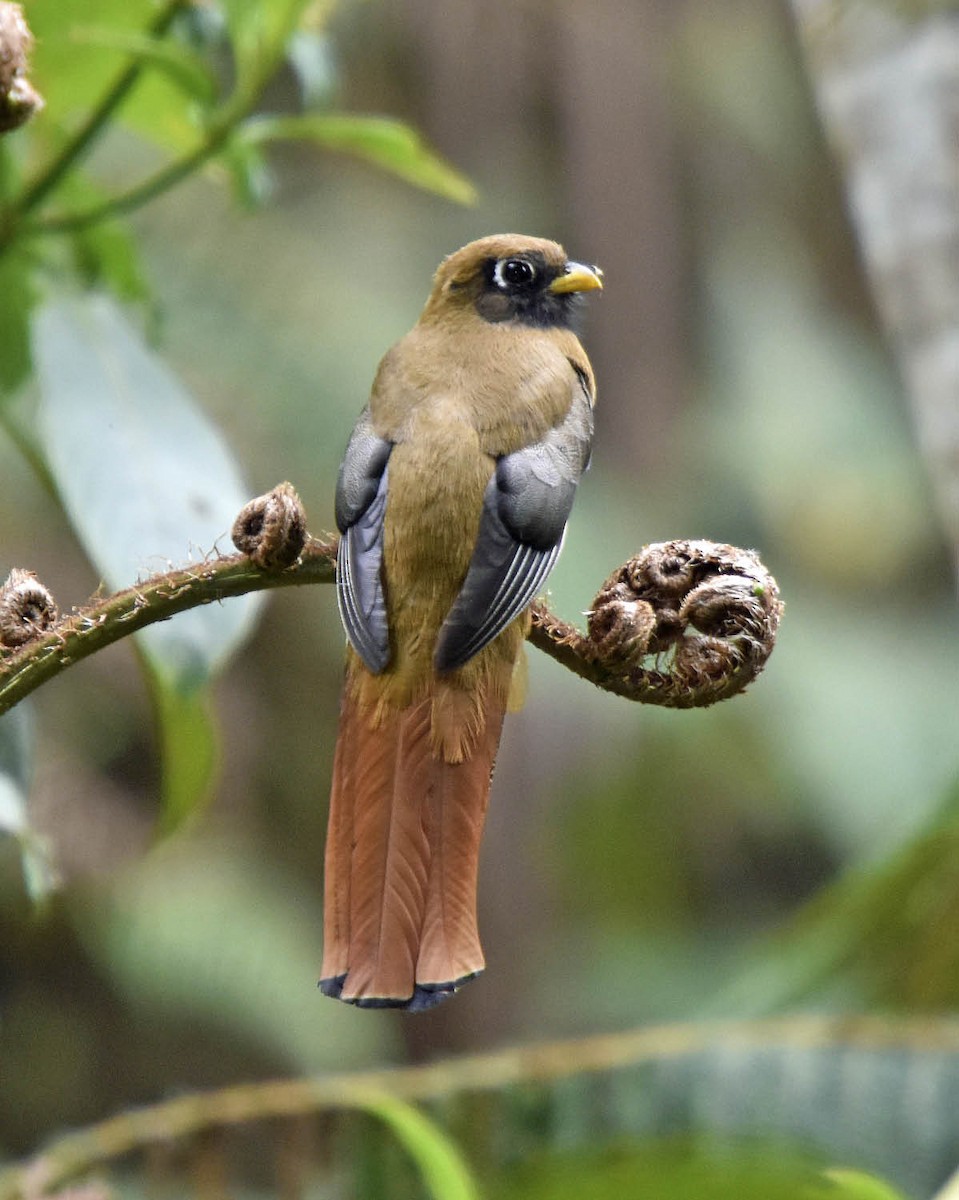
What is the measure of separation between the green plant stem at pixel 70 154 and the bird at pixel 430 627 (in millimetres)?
450

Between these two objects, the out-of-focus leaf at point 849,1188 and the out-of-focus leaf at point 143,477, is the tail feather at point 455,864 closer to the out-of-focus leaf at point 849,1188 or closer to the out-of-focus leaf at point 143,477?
the out-of-focus leaf at point 143,477

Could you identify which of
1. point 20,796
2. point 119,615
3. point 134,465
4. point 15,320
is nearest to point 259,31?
point 15,320

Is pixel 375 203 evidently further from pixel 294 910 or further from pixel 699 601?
pixel 699 601

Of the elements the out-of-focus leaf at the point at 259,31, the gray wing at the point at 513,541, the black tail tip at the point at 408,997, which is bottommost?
the black tail tip at the point at 408,997

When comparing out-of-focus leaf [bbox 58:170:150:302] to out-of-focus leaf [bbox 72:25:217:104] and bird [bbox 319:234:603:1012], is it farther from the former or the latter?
bird [bbox 319:234:603:1012]

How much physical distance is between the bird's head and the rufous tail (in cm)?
85

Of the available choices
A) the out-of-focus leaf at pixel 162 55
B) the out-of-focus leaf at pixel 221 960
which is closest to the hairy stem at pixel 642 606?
the out-of-focus leaf at pixel 162 55

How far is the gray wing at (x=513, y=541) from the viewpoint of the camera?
63.5 inches

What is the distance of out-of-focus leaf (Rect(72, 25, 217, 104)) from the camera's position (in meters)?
1.83

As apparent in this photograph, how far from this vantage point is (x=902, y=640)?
8.56m

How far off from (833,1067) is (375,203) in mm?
7227

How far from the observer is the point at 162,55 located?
183 cm

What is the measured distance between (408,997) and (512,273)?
1305 millimetres

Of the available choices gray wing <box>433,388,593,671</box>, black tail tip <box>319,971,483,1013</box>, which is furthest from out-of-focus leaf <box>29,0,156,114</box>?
black tail tip <box>319,971,483,1013</box>
